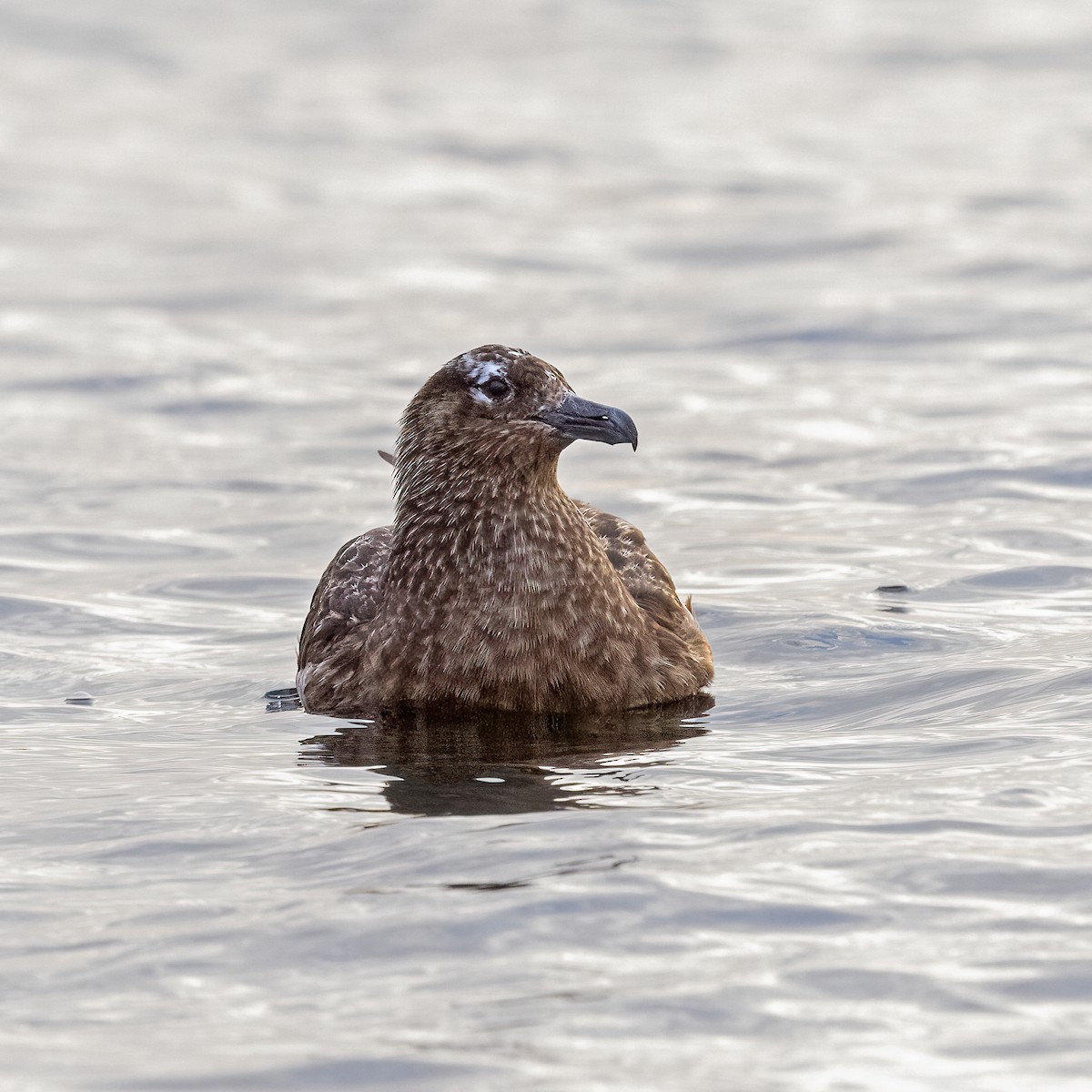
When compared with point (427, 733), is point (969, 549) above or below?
above

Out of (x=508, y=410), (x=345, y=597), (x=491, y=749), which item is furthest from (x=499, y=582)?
(x=345, y=597)

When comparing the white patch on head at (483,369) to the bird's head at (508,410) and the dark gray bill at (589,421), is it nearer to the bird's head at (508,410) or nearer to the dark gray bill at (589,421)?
the bird's head at (508,410)

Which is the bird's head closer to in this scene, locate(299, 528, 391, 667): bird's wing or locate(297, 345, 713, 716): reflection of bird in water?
locate(297, 345, 713, 716): reflection of bird in water

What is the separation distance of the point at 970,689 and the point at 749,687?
3.29 feet

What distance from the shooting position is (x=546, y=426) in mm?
9297

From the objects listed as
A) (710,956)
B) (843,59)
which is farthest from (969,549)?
(843,59)

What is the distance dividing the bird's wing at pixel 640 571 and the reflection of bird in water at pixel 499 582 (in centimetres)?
40

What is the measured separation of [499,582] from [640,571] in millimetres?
1285

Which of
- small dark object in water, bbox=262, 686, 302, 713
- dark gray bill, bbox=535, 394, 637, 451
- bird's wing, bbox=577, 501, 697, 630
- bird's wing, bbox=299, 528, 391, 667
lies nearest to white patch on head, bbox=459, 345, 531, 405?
dark gray bill, bbox=535, 394, 637, 451

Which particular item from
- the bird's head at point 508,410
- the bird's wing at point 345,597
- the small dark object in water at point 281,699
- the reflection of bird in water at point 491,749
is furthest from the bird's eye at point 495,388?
the small dark object in water at point 281,699

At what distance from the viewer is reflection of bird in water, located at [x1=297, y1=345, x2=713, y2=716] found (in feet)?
30.3

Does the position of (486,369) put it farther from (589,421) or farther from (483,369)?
(589,421)

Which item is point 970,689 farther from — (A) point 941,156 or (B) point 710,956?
(A) point 941,156

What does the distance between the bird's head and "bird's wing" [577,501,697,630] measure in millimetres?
954
